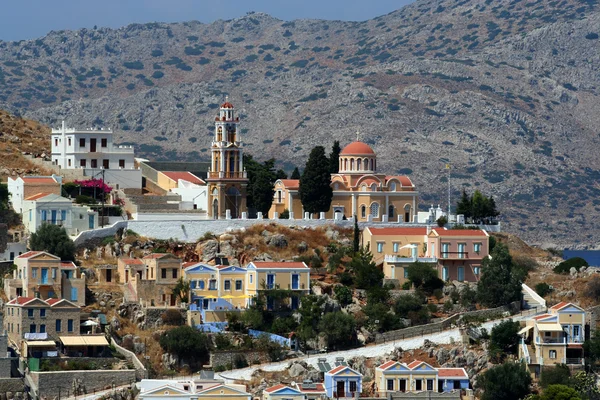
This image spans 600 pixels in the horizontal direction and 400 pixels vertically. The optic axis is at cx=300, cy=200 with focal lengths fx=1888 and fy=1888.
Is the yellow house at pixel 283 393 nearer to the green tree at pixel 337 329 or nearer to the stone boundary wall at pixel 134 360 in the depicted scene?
the stone boundary wall at pixel 134 360

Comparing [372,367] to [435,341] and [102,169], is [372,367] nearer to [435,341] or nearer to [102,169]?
[435,341]

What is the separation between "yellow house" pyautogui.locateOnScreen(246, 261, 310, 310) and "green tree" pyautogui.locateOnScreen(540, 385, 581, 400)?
55.8 feet

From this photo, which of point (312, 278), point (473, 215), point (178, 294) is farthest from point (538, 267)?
point (178, 294)

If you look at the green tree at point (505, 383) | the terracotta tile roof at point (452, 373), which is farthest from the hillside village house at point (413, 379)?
the green tree at point (505, 383)

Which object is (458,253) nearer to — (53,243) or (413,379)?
(413,379)

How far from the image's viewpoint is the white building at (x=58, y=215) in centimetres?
11562

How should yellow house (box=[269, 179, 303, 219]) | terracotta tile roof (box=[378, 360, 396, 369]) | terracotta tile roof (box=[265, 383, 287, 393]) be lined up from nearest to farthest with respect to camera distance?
1. terracotta tile roof (box=[265, 383, 287, 393])
2. terracotta tile roof (box=[378, 360, 396, 369])
3. yellow house (box=[269, 179, 303, 219])

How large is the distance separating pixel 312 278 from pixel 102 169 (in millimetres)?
21760

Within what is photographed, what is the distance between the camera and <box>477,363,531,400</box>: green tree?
10062 cm

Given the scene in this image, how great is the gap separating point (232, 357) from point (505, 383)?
15161mm

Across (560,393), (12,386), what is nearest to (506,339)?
(560,393)

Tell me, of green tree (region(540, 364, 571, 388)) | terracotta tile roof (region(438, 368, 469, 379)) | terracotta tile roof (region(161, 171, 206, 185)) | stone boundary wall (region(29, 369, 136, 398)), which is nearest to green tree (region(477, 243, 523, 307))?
green tree (region(540, 364, 571, 388))

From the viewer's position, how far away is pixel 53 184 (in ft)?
397

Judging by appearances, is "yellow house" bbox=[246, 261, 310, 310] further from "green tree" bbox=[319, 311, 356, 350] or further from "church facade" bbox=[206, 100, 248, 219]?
"church facade" bbox=[206, 100, 248, 219]
